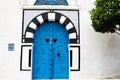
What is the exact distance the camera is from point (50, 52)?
29.0 feet

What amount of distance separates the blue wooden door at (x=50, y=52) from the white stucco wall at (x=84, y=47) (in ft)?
1.43

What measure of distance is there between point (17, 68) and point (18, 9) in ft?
5.57

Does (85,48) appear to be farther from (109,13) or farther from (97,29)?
(109,13)

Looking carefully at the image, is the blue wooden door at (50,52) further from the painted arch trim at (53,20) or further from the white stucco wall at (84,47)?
the white stucco wall at (84,47)

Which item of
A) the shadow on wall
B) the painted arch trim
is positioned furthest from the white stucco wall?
the painted arch trim

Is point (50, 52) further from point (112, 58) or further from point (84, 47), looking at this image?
point (112, 58)

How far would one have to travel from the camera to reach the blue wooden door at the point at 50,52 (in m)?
8.77

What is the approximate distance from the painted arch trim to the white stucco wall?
0.24 metres

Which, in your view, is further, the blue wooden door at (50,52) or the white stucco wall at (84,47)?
the blue wooden door at (50,52)

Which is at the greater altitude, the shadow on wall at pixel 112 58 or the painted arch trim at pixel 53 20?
the painted arch trim at pixel 53 20

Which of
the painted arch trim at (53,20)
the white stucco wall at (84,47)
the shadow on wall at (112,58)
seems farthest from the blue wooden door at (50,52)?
the shadow on wall at (112,58)

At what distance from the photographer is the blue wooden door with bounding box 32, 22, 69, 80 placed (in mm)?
8773

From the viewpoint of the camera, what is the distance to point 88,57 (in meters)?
8.76

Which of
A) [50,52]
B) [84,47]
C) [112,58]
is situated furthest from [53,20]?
[112,58]
